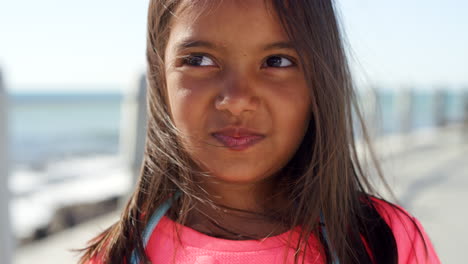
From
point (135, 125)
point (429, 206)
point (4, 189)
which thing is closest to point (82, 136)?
point (135, 125)

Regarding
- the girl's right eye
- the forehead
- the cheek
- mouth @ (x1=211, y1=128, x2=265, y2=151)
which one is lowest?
mouth @ (x1=211, y1=128, x2=265, y2=151)

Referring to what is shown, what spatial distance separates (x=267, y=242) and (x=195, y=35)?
57 centimetres

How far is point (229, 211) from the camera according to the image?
1.27 meters

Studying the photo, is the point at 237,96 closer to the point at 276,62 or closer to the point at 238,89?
the point at 238,89

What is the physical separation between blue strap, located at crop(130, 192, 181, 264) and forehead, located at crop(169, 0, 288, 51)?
0.51 meters

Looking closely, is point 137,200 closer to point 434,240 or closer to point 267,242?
point 267,242

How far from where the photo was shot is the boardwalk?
3.43 meters

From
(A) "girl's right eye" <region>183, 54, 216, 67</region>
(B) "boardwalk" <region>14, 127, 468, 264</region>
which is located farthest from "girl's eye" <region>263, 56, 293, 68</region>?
(B) "boardwalk" <region>14, 127, 468, 264</region>

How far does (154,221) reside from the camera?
130 cm

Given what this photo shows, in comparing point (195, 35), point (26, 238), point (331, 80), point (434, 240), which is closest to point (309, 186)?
point (331, 80)

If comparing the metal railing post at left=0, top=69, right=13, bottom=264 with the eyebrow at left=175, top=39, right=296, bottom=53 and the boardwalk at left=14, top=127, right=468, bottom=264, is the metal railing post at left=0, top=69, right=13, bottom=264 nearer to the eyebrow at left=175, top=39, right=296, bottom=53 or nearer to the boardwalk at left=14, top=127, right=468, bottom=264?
the boardwalk at left=14, top=127, right=468, bottom=264

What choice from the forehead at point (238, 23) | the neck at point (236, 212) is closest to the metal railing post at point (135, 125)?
the neck at point (236, 212)

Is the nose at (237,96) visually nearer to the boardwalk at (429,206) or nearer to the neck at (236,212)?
the neck at (236,212)

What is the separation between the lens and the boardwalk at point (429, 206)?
3.43 m
